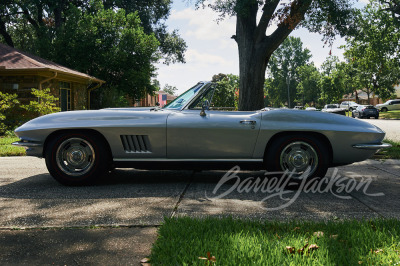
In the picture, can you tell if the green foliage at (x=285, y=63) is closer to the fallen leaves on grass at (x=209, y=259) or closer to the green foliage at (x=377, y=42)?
the green foliage at (x=377, y=42)

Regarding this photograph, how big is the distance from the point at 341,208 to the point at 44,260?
2.86 meters

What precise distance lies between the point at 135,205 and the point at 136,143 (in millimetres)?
1056

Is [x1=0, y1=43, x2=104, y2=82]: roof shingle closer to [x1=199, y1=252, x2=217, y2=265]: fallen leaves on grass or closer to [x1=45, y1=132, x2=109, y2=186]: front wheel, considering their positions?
[x1=45, y1=132, x2=109, y2=186]: front wheel

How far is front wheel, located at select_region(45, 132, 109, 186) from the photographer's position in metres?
4.79

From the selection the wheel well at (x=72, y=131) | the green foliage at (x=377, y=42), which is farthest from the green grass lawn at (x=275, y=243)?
the green foliage at (x=377, y=42)

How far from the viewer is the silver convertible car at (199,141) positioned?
15.5 ft

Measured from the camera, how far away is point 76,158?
4.84 m

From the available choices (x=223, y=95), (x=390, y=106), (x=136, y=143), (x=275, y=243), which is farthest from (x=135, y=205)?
(x=390, y=106)

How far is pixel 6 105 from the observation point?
45.7 feet

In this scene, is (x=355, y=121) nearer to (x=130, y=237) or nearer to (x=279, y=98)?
(x=130, y=237)

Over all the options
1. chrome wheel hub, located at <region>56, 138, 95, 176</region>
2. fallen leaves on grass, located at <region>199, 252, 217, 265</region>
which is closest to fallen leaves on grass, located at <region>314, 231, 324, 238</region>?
fallen leaves on grass, located at <region>199, 252, 217, 265</region>

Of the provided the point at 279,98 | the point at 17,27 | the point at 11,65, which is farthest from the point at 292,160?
the point at 279,98

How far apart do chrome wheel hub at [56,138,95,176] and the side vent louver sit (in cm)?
43

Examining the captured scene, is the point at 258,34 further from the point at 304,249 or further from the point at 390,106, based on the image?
the point at 390,106
